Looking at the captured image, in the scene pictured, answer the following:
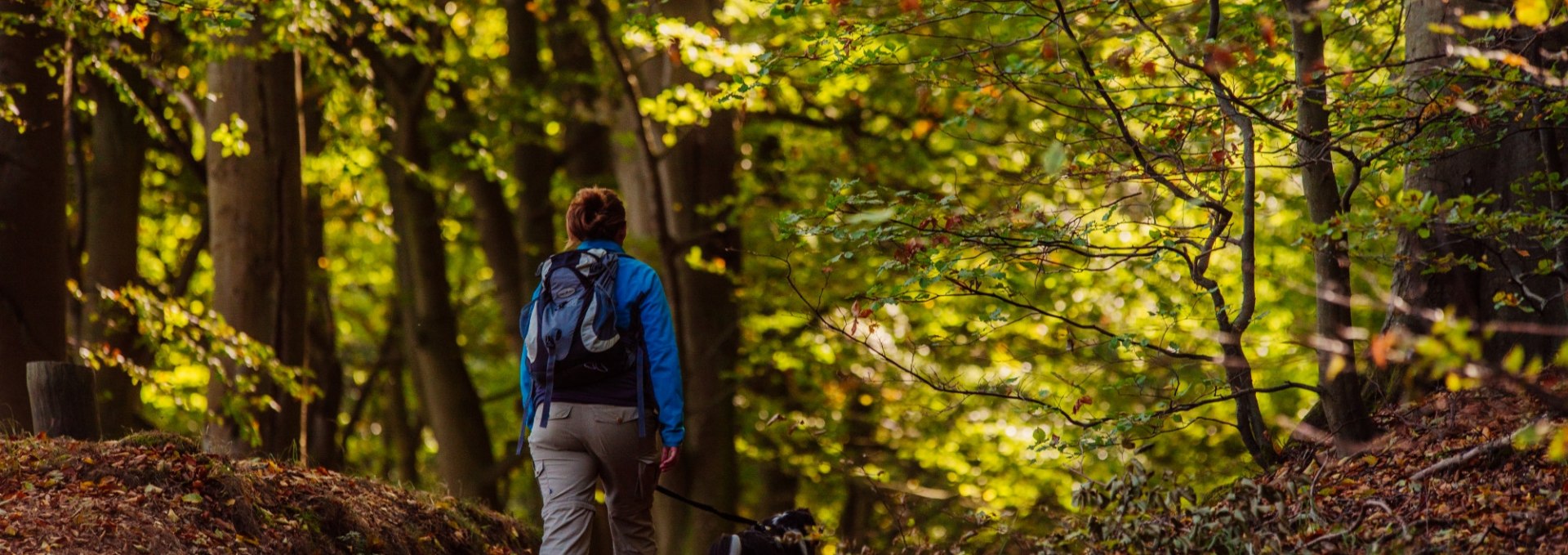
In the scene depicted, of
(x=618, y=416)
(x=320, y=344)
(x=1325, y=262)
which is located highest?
(x=320, y=344)

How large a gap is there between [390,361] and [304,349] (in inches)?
343

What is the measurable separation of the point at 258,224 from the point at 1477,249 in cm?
875

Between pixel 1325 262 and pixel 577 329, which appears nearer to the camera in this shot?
pixel 577 329

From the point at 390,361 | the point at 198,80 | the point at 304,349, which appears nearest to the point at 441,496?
the point at 304,349

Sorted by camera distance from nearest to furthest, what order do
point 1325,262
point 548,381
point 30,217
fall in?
point 548,381, point 1325,262, point 30,217

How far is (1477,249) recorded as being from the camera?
21.6ft

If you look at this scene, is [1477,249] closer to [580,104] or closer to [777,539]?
[777,539]

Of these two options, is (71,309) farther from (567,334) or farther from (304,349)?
(567,334)

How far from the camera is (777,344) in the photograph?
14695mm

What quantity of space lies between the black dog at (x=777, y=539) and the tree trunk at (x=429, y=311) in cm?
976

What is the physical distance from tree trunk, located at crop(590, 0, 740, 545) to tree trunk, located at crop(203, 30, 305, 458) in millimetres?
3430

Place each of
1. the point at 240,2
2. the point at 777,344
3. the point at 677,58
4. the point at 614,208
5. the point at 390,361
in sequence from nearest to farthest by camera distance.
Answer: the point at 614,208
the point at 240,2
the point at 677,58
the point at 777,344
the point at 390,361

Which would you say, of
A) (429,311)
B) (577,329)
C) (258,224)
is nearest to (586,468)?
(577,329)

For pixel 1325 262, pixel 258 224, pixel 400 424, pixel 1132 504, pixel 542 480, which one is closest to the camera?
pixel 1132 504
